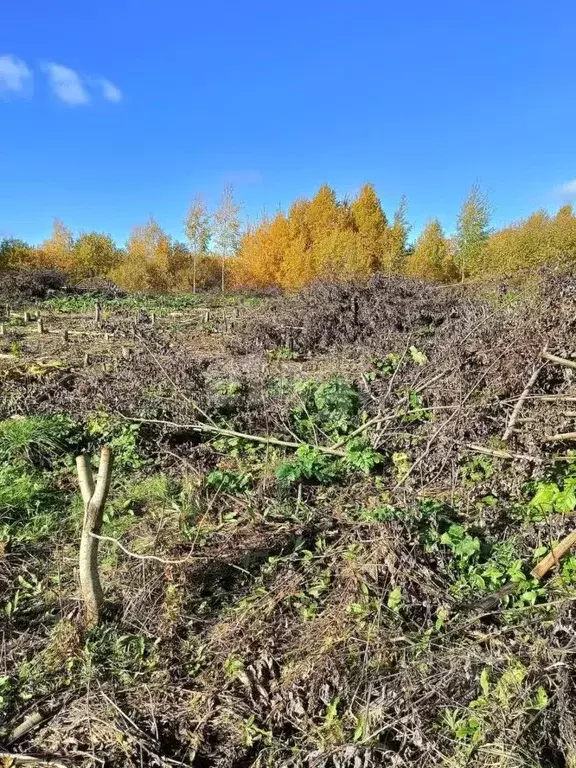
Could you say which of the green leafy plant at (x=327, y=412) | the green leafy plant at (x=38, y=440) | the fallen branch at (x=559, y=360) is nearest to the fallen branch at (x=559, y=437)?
the fallen branch at (x=559, y=360)

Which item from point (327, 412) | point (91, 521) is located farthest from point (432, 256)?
point (91, 521)

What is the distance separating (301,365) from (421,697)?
19.5 feet

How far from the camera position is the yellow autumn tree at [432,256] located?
28.2 m

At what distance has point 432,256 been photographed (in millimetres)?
30203

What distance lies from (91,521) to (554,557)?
2.45m

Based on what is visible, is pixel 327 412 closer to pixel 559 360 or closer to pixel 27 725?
pixel 559 360

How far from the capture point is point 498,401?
393 cm

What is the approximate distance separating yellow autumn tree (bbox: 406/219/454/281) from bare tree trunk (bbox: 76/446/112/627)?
26.0 m

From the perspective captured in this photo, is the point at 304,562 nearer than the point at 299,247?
Yes

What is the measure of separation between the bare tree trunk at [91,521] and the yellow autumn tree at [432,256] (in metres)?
26.0

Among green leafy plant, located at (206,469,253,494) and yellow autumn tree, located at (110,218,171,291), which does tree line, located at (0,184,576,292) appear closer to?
yellow autumn tree, located at (110,218,171,291)

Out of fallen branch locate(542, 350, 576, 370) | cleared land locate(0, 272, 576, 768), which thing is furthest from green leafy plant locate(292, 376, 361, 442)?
fallen branch locate(542, 350, 576, 370)

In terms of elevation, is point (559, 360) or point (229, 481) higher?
point (559, 360)

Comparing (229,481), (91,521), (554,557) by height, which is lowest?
(554,557)
